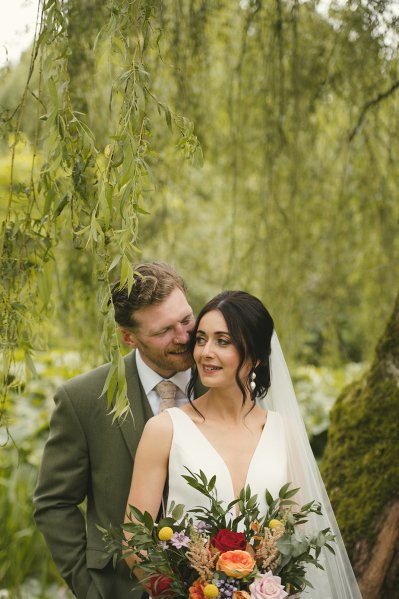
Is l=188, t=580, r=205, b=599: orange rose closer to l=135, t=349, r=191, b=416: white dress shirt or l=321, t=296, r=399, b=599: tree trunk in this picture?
l=135, t=349, r=191, b=416: white dress shirt

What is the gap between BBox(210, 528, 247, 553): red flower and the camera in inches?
75.2

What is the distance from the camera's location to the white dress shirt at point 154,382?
2.48 meters

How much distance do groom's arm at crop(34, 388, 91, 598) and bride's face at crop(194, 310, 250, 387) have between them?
46 centimetres

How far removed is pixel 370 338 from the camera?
4.71 m

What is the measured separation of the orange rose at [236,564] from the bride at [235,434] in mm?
297

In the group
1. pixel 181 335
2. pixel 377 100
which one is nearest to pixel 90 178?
pixel 181 335

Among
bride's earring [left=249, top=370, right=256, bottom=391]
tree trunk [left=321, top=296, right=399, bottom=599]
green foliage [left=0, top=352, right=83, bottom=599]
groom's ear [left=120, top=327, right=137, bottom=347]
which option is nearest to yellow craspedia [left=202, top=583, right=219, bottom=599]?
bride's earring [left=249, top=370, right=256, bottom=391]

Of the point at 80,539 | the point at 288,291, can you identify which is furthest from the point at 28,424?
the point at 80,539

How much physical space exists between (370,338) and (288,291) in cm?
101

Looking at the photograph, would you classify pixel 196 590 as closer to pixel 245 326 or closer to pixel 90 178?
pixel 245 326

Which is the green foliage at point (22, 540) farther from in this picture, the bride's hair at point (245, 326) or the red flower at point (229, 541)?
the red flower at point (229, 541)

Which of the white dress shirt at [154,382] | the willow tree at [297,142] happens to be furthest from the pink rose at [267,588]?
the willow tree at [297,142]

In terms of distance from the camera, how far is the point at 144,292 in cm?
238

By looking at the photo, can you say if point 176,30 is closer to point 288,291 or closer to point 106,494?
point 288,291
